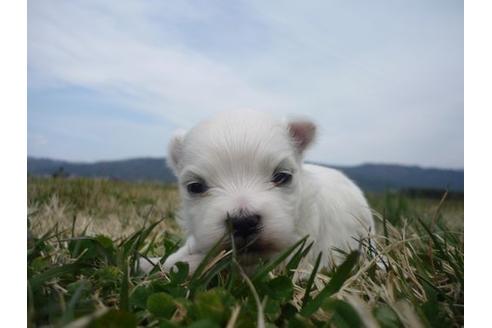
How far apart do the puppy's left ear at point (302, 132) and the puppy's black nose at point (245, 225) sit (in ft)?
2.76

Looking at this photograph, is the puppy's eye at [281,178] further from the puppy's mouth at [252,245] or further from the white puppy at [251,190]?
the puppy's mouth at [252,245]

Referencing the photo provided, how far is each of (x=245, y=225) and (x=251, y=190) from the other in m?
0.22

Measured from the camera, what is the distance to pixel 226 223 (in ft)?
6.48

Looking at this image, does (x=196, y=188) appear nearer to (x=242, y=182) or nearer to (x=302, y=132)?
(x=242, y=182)

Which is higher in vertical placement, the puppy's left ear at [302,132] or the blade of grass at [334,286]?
the puppy's left ear at [302,132]

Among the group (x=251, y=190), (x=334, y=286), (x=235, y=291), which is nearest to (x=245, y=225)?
(x=251, y=190)

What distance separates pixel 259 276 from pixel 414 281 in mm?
565

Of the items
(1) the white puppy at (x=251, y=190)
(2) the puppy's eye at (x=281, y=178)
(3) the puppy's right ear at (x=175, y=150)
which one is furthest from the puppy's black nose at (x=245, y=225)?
(3) the puppy's right ear at (x=175, y=150)

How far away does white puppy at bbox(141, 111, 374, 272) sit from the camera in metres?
2.03

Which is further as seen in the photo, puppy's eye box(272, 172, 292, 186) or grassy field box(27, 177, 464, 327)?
puppy's eye box(272, 172, 292, 186)

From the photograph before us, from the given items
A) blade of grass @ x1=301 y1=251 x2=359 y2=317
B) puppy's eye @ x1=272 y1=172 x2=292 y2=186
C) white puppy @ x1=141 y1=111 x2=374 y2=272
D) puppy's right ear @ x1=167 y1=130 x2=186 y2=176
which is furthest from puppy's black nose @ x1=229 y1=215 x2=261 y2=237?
puppy's right ear @ x1=167 y1=130 x2=186 y2=176

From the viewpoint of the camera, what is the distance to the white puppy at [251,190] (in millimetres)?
2031

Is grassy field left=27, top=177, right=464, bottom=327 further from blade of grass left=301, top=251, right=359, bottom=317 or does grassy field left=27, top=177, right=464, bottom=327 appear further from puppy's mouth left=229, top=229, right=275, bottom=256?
puppy's mouth left=229, top=229, right=275, bottom=256
